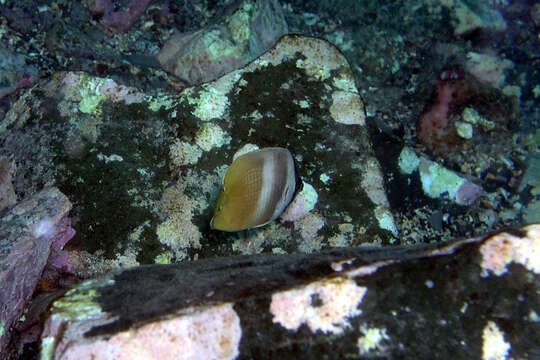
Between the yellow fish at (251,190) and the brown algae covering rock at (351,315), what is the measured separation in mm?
841

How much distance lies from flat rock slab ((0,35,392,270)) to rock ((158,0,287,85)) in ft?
3.08

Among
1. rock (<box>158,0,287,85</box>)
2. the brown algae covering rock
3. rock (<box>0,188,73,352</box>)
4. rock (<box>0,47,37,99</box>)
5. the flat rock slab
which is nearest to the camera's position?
the brown algae covering rock

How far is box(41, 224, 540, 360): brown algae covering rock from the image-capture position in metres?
1.33

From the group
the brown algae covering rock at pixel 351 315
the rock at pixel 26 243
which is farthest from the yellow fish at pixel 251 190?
the rock at pixel 26 243

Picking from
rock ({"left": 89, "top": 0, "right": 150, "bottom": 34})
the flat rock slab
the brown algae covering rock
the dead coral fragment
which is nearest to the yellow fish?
the flat rock slab

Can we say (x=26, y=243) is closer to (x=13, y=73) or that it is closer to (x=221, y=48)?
(x=13, y=73)

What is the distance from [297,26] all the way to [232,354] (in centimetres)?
512

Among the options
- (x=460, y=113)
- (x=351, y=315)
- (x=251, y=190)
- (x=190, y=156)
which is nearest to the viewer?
(x=351, y=315)

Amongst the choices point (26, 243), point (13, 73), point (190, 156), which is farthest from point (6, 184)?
point (13, 73)

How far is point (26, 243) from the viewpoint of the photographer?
2.14 m

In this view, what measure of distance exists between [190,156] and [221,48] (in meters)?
1.82

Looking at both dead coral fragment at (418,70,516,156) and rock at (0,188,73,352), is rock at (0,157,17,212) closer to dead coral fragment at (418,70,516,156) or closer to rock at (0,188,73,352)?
rock at (0,188,73,352)

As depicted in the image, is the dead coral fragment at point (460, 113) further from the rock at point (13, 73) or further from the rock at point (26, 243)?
the rock at point (13, 73)

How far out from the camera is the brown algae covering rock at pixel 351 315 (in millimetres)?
1333
